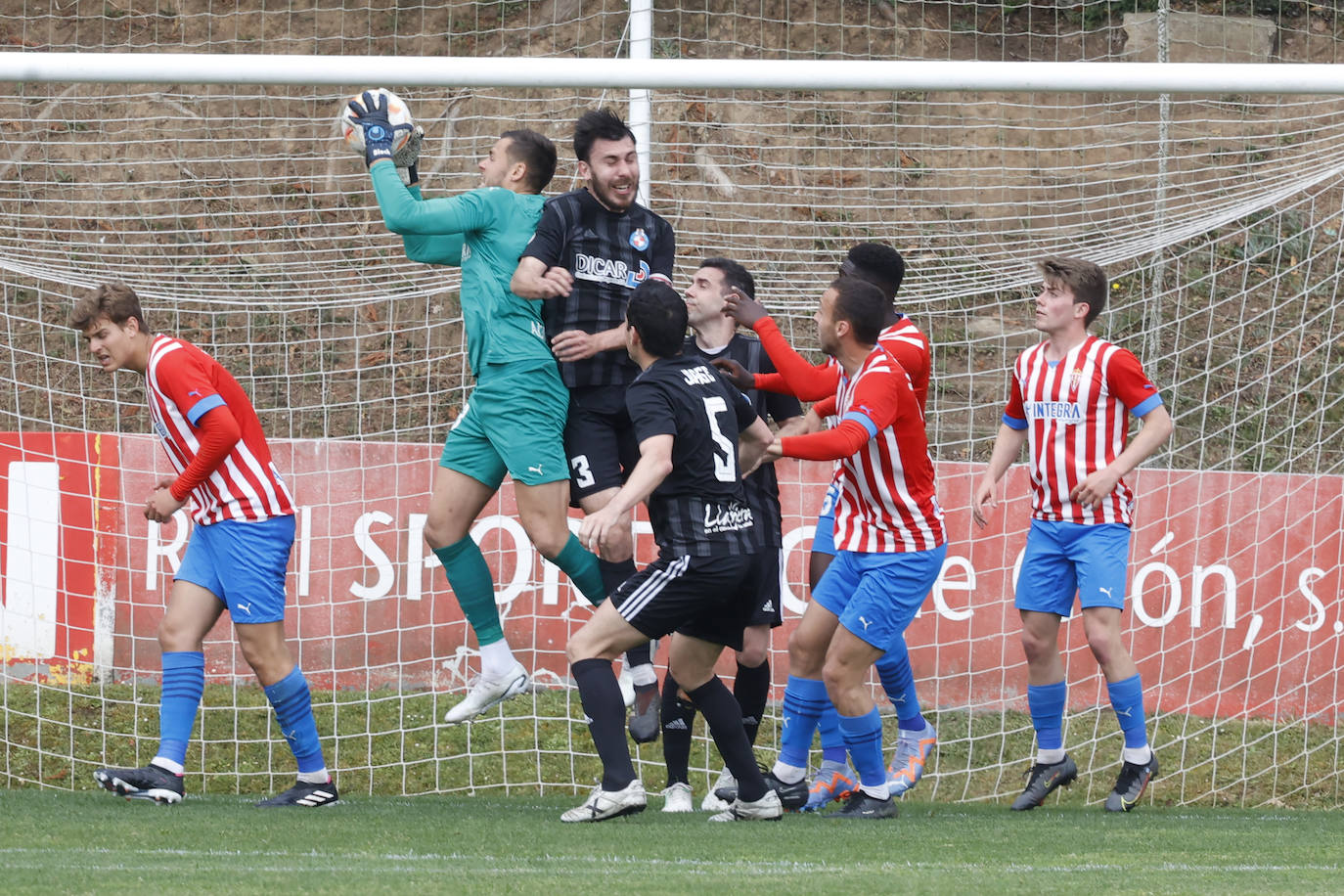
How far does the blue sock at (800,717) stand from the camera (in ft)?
19.1

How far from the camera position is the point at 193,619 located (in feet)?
18.4

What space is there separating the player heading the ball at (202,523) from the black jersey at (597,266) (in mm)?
1294

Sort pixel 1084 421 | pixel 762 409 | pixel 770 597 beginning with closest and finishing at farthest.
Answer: pixel 1084 421
pixel 770 597
pixel 762 409

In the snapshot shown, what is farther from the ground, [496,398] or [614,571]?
[496,398]

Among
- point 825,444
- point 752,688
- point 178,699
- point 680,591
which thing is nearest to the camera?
point 680,591

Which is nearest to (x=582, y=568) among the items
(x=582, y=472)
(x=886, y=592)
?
(x=582, y=472)

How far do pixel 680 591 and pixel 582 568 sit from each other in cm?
122

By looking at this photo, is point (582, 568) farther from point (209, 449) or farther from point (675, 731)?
point (209, 449)

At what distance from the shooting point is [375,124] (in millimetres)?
5672

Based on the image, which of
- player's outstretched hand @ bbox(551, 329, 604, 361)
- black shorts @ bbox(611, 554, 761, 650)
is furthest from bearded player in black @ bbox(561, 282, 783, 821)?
player's outstretched hand @ bbox(551, 329, 604, 361)

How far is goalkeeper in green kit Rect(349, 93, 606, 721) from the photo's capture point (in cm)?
585

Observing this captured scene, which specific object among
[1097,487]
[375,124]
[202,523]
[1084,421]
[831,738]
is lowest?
[831,738]

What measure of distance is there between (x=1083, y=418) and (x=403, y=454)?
403 centimetres

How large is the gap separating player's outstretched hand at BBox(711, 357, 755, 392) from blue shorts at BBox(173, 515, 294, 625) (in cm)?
182
